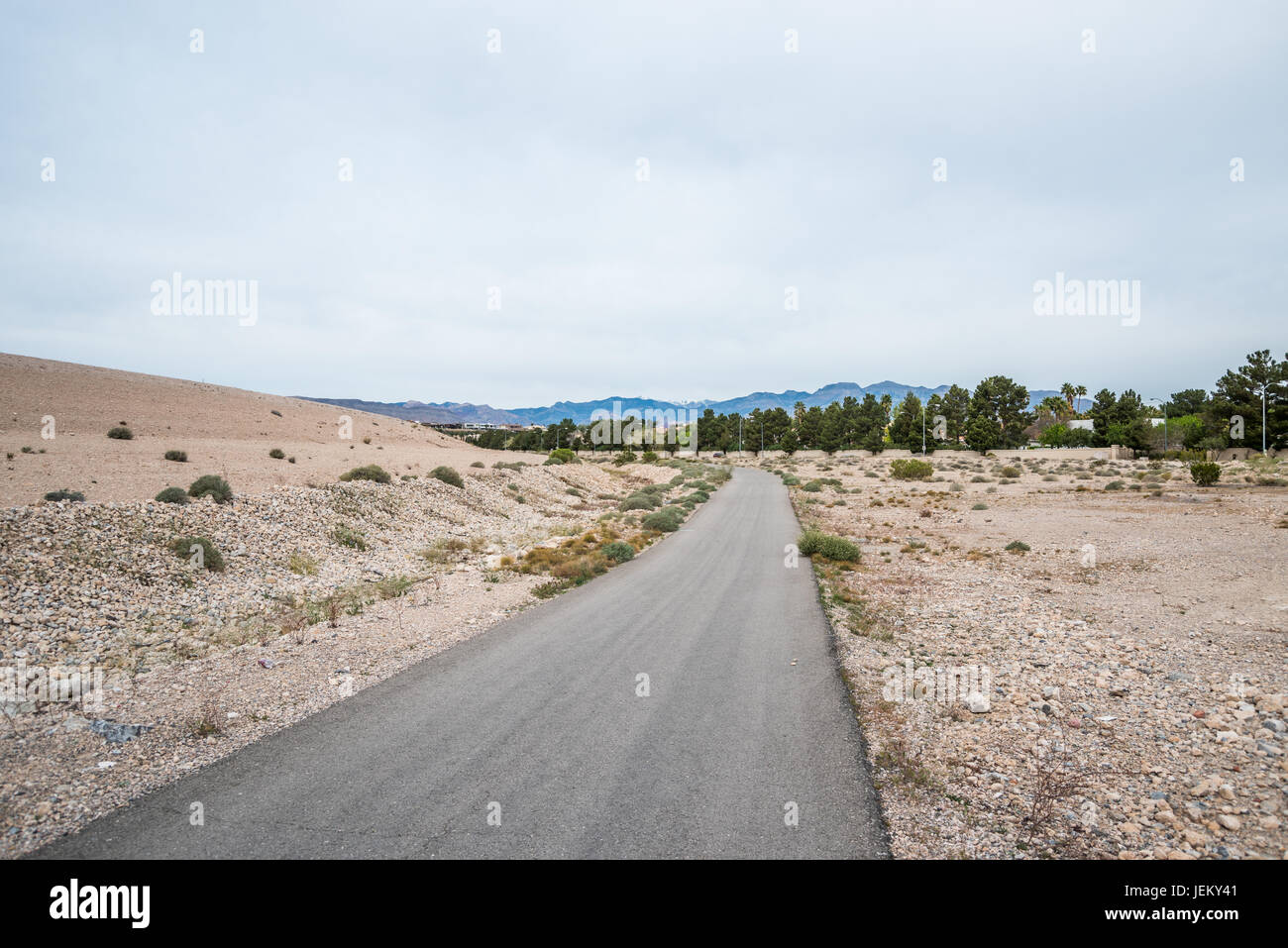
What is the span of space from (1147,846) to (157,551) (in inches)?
774

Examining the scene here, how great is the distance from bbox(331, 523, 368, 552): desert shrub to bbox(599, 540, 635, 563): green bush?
857 cm

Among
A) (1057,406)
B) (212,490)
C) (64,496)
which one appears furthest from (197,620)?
(1057,406)

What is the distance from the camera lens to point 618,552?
63.5ft

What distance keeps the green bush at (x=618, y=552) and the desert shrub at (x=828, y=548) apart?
616 centimetres

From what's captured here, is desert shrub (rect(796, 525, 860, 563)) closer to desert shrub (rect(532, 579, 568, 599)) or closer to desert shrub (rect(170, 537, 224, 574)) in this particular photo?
desert shrub (rect(532, 579, 568, 599))

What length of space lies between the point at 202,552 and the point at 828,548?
18.8 metres

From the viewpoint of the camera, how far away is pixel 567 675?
8.95 m

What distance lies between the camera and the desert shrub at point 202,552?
1472 centimetres

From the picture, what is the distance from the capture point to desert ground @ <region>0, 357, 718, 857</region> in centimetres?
670

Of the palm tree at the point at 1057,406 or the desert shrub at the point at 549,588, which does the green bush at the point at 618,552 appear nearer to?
the desert shrub at the point at 549,588

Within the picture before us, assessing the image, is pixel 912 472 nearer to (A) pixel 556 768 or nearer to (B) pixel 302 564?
(B) pixel 302 564

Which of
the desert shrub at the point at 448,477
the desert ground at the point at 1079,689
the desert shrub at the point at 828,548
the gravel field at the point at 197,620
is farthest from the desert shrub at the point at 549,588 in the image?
the desert shrub at the point at 448,477

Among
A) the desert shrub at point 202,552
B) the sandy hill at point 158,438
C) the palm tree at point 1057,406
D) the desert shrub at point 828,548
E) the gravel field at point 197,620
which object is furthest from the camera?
the palm tree at point 1057,406

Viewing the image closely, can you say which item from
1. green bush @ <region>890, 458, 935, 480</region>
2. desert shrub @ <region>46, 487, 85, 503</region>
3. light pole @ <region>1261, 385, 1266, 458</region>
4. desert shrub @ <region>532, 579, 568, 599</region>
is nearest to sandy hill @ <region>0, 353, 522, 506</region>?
desert shrub @ <region>46, 487, 85, 503</region>
